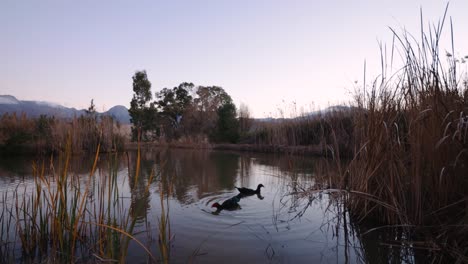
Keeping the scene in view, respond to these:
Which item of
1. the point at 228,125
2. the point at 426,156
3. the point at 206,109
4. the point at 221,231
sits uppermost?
the point at 206,109

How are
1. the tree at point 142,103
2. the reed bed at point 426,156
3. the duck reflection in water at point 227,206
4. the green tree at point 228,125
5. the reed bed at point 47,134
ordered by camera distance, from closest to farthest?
the reed bed at point 426,156
the duck reflection in water at point 227,206
the reed bed at point 47,134
the green tree at point 228,125
the tree at point 142,103

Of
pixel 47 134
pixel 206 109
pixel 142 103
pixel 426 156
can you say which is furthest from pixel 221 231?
pixel 206 109

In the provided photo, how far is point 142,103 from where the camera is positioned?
25109 mm

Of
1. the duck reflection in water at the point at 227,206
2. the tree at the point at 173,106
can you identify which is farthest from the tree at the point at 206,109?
the duck reflection in water at the point at 227,206

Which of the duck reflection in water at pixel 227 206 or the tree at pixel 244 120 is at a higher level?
the tree at pixel 244 120

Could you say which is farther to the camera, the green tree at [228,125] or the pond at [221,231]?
the green tree at [228,125]

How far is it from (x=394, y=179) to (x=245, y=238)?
160cm

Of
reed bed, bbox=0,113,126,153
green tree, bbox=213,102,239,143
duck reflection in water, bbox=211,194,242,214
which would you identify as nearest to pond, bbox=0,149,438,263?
duck reflection in water, bbox=211,194,242,214

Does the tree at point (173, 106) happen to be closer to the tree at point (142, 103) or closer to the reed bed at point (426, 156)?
the tree at point (142, 103)

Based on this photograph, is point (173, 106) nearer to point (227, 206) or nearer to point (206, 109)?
point (206, 109)

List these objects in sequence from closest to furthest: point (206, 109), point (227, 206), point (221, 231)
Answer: point (221, 231), point (227, 206), point (206, 109)

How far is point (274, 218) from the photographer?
3566 millimetres

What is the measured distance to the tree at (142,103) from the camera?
2453 cm

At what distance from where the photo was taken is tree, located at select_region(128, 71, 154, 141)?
24531 mm
